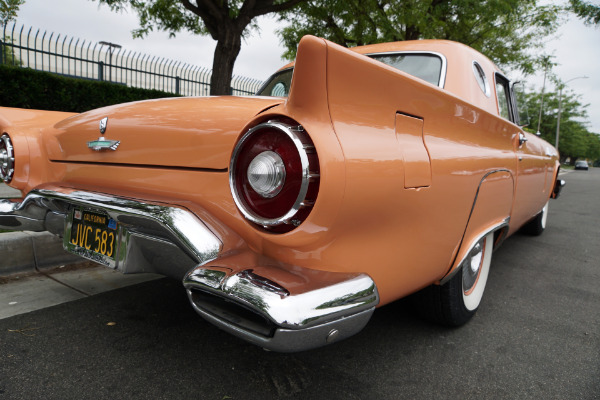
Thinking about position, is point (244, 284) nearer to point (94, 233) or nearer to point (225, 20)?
point (94, 233)

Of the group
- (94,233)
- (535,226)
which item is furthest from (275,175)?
(535,226)

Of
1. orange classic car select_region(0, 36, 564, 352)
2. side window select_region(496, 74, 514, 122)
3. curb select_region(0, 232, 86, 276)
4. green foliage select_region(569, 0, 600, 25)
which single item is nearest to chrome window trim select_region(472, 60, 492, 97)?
side window select_region(496, 74, 514, 122)

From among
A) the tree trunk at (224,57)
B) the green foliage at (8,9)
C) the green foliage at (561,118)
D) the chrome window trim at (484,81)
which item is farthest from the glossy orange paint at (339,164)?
the green foliage at (561,118)

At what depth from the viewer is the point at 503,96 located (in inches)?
123

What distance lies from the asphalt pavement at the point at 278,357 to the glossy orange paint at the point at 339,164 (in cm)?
49

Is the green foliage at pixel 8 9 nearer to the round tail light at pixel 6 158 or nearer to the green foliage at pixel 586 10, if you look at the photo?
the round tail light at pixel 6 158

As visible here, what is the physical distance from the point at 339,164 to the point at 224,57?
7.36m

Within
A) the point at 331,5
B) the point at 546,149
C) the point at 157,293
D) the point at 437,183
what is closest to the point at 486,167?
the point at 437,183

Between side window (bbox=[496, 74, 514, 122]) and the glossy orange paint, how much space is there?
87 cm

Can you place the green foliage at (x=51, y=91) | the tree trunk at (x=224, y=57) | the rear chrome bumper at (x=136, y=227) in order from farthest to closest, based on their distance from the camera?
the tree trunk at (x=224, y=57), the green foliage at (x=51, y=91), the rear chrome bumper at (x=136, y=227)

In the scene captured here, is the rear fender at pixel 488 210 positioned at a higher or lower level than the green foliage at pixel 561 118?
lower

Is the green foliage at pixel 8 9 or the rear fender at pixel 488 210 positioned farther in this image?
the green foliage at pixel 8 9

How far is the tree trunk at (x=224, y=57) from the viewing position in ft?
25.6

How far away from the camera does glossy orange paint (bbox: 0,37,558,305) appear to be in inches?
48.0
